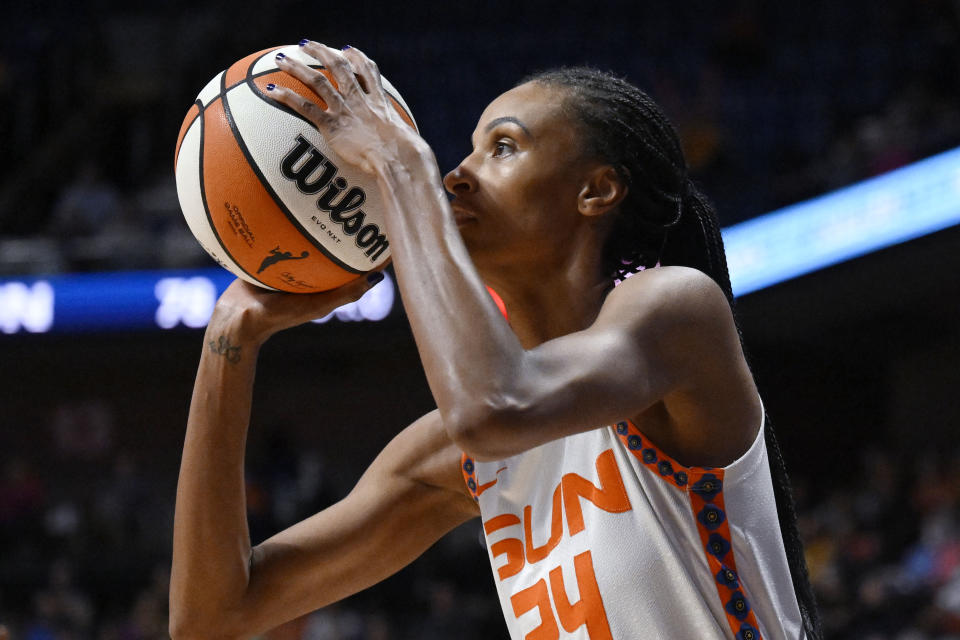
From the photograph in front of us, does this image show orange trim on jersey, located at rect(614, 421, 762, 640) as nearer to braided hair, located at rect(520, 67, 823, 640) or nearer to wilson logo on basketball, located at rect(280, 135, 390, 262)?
braided hair, located at rect(520, 67, 823, 640)

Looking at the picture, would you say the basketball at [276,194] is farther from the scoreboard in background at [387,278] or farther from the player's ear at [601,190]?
the scoreboard in background at [387,278]

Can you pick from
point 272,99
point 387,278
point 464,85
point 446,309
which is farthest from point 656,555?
point 464,85

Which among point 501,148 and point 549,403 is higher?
point 501,148

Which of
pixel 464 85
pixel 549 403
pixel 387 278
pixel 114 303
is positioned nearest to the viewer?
pixel 549 403

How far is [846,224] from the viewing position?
8.52 metres

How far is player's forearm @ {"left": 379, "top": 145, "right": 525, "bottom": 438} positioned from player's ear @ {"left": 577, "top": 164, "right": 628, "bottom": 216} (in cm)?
34

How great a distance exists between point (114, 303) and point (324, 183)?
7.07 metres

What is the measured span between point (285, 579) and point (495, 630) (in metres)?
6.00

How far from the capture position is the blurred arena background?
8.20m

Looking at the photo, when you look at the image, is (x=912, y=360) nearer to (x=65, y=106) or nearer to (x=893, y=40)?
(x=893, y=40)

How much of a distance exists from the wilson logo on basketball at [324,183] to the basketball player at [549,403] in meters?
0.08

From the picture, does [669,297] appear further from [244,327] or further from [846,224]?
[846,224]

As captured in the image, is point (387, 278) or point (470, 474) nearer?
point (470, 474)

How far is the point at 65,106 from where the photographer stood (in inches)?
424
